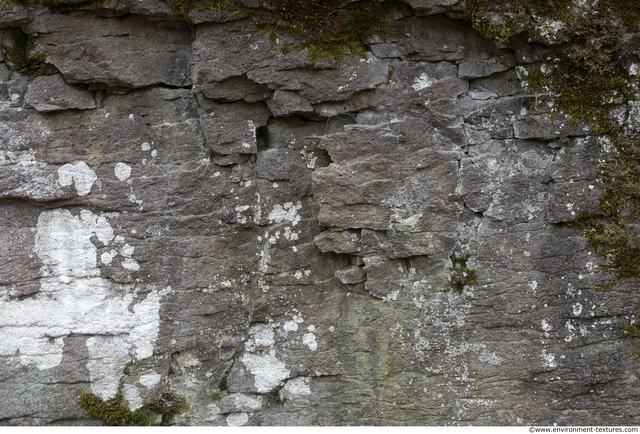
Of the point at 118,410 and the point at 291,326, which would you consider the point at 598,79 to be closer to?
the point at 291,326

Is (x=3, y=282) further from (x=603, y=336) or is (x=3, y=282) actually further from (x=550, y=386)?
(x=603, y=336)

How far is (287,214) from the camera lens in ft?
10.1

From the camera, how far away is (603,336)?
2.93 m

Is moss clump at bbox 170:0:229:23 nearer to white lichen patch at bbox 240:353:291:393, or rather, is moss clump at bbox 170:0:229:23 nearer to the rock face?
the rock face

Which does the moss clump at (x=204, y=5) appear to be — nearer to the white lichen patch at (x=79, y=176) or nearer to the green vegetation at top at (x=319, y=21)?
the green vegetation at top at (x=319, y=21)

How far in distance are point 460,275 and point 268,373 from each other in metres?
1.54

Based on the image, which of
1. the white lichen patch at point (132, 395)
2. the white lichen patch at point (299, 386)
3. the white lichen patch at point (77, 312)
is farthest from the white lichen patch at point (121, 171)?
the white lichen patch at point (299, 386)

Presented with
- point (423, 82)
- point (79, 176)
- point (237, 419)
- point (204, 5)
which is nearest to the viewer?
point (204, 5)

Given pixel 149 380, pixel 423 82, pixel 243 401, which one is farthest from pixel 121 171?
pixel 423 82

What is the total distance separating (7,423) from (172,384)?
115 centimetres

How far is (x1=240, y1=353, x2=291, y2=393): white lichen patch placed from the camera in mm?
3131

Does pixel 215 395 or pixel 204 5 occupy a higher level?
pixel 204 5

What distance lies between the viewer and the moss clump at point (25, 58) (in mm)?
2871

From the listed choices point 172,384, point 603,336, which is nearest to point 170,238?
point 172,384
